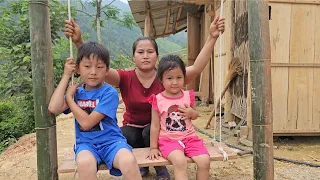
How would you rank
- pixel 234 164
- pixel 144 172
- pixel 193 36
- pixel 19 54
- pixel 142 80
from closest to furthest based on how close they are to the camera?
1. pixel 142 80
2. pixel 144 172
3. pixel 234 164
4. pixel 19 54
5. pixel 193 36

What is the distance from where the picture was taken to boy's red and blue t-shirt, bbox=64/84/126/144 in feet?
6.95

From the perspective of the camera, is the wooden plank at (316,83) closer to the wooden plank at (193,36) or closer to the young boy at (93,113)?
the young boy at (93,113)

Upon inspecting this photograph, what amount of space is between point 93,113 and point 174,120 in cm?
67

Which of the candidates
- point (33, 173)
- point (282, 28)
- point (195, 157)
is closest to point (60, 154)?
point (33, 173)

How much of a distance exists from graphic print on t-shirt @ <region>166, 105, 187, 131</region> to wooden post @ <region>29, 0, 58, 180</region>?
2.94 ft

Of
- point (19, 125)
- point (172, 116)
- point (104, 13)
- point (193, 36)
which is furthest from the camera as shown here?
point (104, 13)

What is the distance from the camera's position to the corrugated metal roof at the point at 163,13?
7300 millimetres

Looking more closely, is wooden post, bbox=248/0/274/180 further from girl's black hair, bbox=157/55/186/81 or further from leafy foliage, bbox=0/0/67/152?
leafy foliage, bbox=0/0/67/152

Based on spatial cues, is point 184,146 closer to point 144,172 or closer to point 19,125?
point 144,172

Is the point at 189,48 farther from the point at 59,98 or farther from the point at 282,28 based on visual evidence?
the point at 59,98

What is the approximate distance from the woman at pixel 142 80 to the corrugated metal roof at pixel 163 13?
3.92 meters

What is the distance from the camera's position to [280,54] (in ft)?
13.5

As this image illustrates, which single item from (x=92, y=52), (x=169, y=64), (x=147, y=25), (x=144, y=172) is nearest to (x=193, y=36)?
(x=147, y=25)

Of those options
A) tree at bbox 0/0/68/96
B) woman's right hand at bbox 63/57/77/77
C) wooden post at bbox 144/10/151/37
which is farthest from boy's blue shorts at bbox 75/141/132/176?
wooden post at bbox 144/10/151/37
